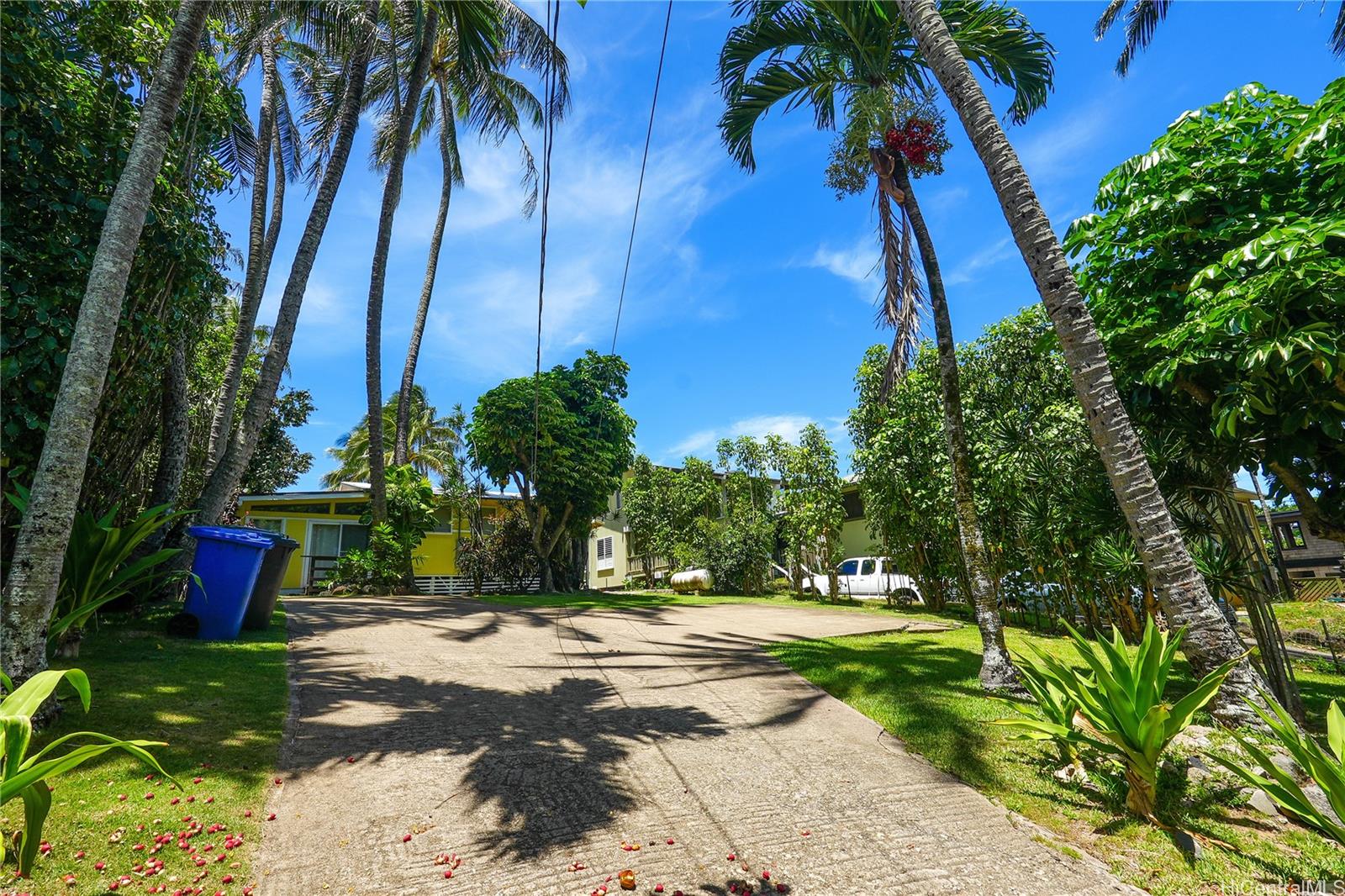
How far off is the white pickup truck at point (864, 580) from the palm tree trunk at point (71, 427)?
17.7 m

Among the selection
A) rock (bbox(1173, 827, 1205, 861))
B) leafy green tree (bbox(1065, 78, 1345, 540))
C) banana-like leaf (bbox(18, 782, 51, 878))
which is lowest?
rock (bbox(1173, 827, 1205, 861))

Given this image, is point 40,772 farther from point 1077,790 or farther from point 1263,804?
point 1263,804

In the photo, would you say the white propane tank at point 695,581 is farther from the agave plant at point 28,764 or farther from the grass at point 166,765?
the agave plant at point 28,764

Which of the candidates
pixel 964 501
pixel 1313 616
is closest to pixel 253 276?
pixel 964 501

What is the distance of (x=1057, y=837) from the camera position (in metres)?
3.34

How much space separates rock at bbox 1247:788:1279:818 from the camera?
3539mm

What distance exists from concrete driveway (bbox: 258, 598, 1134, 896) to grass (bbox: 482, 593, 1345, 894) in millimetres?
217

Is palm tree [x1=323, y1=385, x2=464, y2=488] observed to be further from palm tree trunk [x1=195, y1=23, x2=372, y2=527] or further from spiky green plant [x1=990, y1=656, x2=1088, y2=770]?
spiky green plant [x1=990, y1=656, x2=1088, y2=770]

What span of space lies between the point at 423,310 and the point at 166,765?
54.4 ft

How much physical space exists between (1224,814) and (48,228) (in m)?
9.65

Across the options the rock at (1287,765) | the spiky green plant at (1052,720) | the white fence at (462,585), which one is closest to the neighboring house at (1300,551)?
the rock at (1287,765)

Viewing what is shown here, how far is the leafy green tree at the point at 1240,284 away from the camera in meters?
3.89

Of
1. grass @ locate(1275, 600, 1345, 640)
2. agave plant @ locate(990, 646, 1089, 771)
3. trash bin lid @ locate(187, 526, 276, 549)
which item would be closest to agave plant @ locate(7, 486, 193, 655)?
trash bin lid @ locate(187, 526, 276, 549)

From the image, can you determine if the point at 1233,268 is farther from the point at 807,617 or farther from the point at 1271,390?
the point at 807,617
